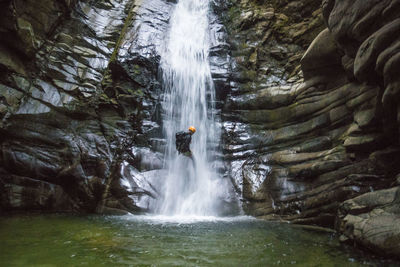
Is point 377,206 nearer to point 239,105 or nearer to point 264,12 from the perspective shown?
point 239,105

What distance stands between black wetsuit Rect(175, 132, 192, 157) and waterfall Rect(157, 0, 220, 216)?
31 cm

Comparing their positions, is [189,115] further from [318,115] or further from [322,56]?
[322,56]

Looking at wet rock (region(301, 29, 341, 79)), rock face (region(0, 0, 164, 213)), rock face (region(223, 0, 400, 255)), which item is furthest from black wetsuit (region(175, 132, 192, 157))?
wet rock (region(301, 29, 341, 79))

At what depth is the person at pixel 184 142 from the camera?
11.3 metres

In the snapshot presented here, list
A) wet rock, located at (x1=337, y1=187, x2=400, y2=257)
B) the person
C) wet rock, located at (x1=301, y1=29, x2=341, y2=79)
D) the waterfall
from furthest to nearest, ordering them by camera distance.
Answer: the person, the waterfall, wet rock, located at (x1=301, y1=29, x2=341, y2=79), wet rock, located at (x1=337, y1=187, x2=400, y2=257)

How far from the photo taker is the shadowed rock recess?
6625 millimetres

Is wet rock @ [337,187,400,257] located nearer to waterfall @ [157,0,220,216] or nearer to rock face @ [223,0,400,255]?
rock face @ [223,0,400,255]

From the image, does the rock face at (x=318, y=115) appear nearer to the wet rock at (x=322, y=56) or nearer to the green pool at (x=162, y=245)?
the wet rock at (x=322, y=56)

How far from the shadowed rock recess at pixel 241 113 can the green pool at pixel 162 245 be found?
112 centimetres

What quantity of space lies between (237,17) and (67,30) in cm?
1039

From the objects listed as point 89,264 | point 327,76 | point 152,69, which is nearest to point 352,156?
point 327,76

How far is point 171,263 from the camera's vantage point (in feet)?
13.2

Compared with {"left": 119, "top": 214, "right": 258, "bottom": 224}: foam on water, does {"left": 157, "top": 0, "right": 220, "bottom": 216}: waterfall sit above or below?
above

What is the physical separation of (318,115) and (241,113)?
364 cm
